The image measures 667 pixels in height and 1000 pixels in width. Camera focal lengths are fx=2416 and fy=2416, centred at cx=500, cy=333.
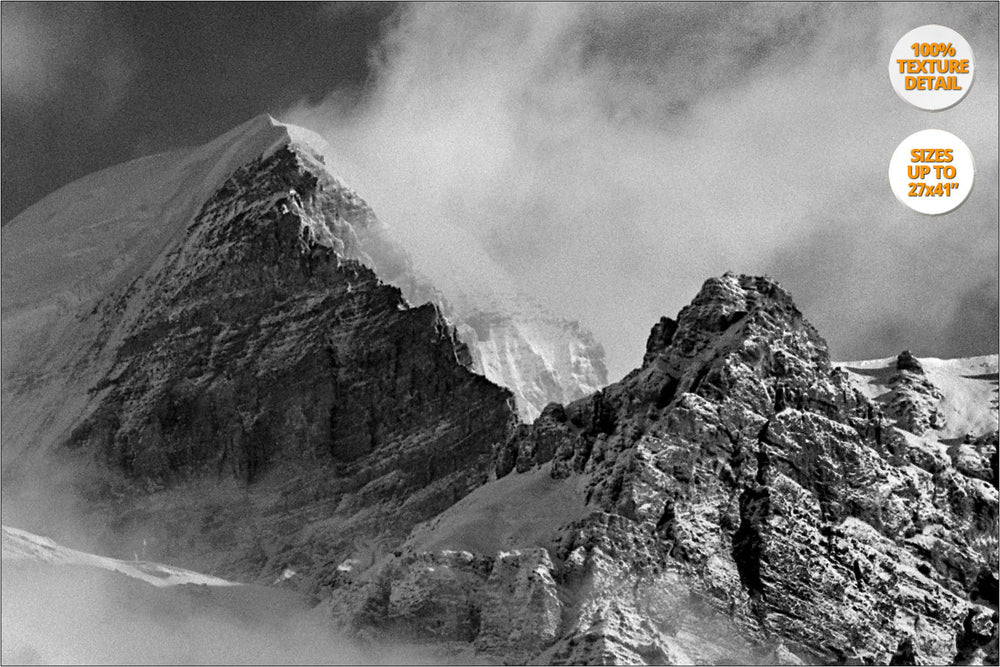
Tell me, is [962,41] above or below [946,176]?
above
